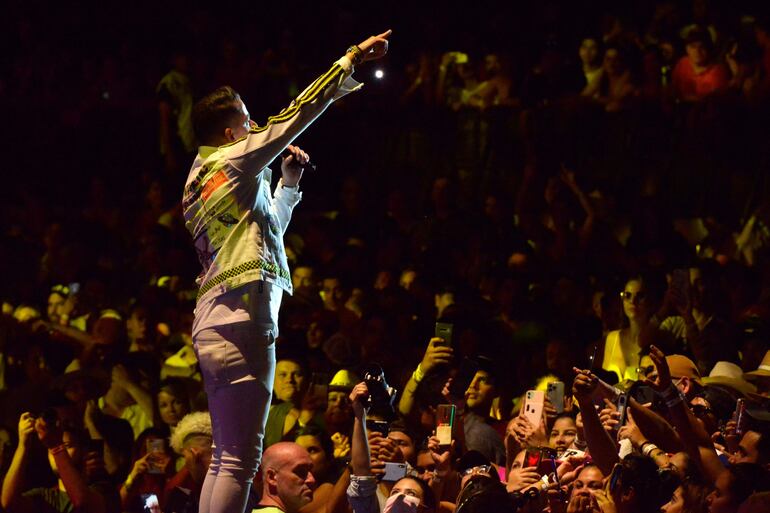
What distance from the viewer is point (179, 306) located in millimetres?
11250

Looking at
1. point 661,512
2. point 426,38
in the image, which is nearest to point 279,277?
point 661,512

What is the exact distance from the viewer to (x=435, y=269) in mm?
10492

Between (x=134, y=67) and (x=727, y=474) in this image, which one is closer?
(x=727, y=474)

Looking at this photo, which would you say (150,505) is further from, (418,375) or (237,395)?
(418,375)

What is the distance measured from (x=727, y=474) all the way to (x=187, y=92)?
9.30 m

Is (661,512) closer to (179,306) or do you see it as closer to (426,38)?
(179,306)

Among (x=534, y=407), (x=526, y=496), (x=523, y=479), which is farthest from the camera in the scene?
(x=534, y=407)

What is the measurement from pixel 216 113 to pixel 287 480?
2.12 m

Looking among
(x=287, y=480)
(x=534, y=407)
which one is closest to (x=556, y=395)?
(x=534, y=407)

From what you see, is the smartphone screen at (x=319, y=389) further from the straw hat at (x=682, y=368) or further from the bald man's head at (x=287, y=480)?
the straw hat at (x=682, y=368)

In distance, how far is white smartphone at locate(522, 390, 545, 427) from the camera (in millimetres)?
6430

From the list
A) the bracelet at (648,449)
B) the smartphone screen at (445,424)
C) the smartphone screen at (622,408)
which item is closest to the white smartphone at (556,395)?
the smartphone screen at (622,408)

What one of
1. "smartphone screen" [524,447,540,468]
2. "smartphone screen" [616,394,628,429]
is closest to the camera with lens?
"smartphone screen" [524,447,540,468]

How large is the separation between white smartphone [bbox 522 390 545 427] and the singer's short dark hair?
6.78 feet
